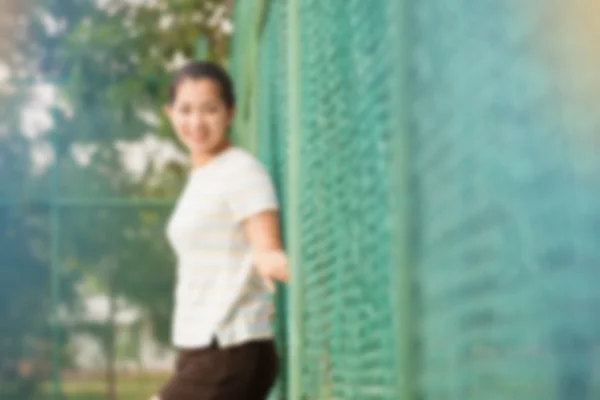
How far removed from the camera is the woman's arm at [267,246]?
3723 mm

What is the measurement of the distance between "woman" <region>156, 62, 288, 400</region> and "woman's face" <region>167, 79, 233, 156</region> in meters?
0.09

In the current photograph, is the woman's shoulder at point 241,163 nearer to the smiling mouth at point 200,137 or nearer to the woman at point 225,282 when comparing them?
the woman at point 225,282

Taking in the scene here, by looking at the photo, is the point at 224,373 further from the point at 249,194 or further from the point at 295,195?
the point at 295,195

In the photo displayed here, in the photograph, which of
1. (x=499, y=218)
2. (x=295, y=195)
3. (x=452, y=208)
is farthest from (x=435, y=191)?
(x=295, y=195)

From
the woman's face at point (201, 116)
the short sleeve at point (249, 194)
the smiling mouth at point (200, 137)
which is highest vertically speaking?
the woman's face at point (201, 116)

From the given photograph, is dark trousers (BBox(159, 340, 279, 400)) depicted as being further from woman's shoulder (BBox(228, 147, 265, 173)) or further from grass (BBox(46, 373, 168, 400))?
grass (BBox(46, 373, 168, 400))

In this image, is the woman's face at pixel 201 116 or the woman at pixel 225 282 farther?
the woman's face at pixel 201 116

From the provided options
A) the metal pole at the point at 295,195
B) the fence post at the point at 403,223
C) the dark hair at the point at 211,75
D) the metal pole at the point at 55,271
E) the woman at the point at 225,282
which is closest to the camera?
the fence post at the point at 403,223

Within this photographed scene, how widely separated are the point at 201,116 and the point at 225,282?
23.2 inches

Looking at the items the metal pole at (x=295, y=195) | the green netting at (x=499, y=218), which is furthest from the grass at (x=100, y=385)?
the green netting at (x=499, y=218)

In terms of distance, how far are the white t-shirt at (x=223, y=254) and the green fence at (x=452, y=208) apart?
854mm

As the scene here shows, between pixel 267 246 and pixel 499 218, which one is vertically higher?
pixel 267 246

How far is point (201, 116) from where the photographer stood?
4.26m

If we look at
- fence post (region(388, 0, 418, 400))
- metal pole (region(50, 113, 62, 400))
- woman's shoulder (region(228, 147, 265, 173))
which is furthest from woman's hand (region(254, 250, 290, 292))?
metal pole (region(50, 113, 62, 400))
